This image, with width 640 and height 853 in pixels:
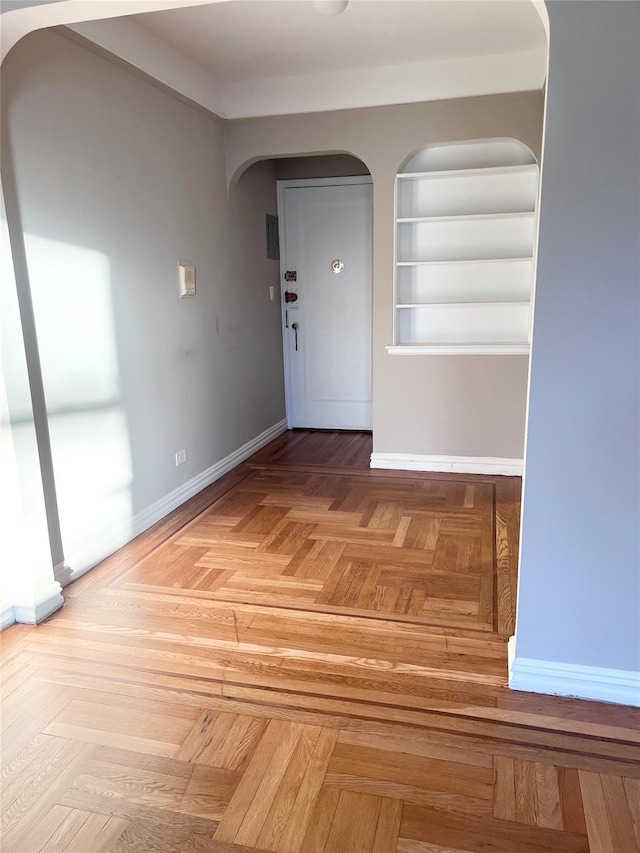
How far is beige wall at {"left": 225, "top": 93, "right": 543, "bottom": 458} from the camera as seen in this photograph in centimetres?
369

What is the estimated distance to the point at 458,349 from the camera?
13.2 ft

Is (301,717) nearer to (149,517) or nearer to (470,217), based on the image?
(149,517)

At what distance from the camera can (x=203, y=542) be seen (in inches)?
123

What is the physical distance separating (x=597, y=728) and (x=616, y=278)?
4.27 feet

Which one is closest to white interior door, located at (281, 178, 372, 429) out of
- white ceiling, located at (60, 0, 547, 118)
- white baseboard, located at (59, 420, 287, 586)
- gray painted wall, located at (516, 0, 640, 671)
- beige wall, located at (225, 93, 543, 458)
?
white baseboard, located at (59, 420, 287, 586)

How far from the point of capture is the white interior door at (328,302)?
16.5 feet

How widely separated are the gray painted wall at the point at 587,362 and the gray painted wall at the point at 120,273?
6.43 feet

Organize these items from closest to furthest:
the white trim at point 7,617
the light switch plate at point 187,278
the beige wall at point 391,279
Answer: the white trim at point 7,617
the light switch plate at point 187,278
the beige wall at point 391,279

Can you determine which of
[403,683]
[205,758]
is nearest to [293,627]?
[403,683]

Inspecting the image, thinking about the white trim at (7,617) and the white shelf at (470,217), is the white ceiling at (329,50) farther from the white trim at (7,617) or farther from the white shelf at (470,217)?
the white trim at (7,617)

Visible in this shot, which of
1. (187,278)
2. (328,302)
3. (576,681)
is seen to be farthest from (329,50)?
(576,681)

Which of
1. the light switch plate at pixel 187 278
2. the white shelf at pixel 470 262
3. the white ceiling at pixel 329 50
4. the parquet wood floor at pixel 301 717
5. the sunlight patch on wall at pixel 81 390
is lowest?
the parquet wood floor at pixel 301 717

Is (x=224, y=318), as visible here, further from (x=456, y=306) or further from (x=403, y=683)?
(x=403, y=683)

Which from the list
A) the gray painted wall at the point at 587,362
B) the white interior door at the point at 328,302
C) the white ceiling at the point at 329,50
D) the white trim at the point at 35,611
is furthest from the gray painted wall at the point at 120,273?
the gray painted wall at the point at 587,362
